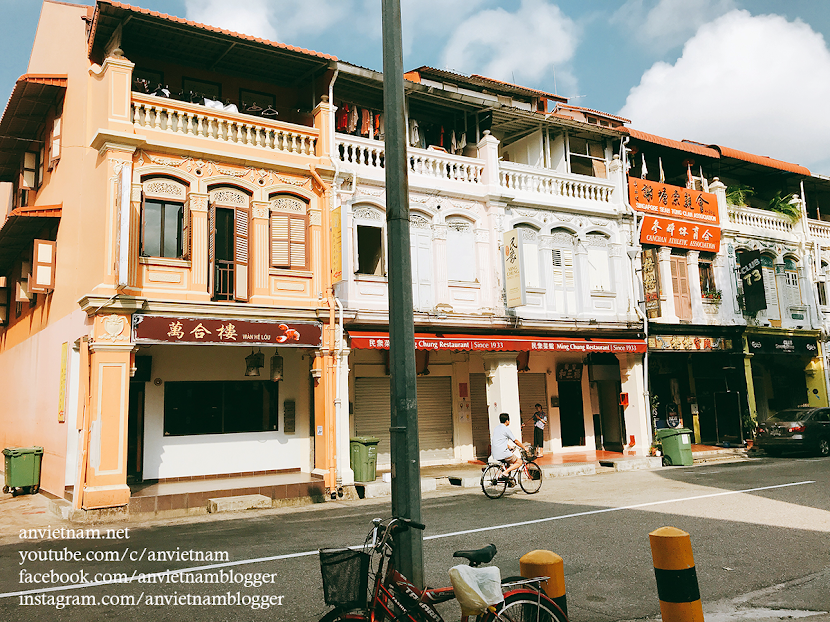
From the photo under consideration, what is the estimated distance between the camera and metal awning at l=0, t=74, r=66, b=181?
16625 millimetres

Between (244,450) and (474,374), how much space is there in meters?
7.32

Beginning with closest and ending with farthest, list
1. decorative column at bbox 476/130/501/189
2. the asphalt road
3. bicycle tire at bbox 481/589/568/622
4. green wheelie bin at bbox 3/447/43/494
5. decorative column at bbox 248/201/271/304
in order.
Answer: bicycle tire at bbox 481/589/568/622
the asphalt road
decorative column at bbox 248/201/271/304
green wheelie bin at bbox 3/447/43/494
decorative column at bbox 476/130/501/189

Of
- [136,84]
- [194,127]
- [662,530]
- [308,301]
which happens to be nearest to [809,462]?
[308,301]

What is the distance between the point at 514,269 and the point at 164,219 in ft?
28.8

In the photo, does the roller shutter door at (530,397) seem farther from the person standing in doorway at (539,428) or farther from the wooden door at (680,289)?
the wooden door at (680,289)

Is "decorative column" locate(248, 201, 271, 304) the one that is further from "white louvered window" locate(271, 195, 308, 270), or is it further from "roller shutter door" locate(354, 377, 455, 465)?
"roller shutter door" locate(354, 377, 455, 465)

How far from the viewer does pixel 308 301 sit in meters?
15.3

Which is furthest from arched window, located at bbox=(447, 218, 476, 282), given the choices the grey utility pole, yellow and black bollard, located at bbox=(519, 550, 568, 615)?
yellow and black bollard, located at bbox=(519, 550, 568, 615)

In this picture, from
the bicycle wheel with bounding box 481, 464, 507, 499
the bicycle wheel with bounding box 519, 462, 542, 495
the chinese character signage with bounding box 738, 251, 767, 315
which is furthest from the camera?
the chinese character signage with bounding box 738, 251, 767, 315

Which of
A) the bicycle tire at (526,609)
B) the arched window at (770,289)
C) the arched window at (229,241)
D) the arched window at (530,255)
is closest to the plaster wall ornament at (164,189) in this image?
the arched window at (229,241)

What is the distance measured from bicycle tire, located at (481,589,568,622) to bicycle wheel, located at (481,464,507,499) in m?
9.30

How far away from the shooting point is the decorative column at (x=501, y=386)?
1767 centimetres

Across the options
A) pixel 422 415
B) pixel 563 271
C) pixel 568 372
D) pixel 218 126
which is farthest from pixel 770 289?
pixel 218 126

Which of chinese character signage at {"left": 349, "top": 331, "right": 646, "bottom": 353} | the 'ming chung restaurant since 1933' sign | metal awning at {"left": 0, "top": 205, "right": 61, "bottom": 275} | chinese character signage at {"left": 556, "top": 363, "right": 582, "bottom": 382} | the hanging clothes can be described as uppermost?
the hanging clothes
